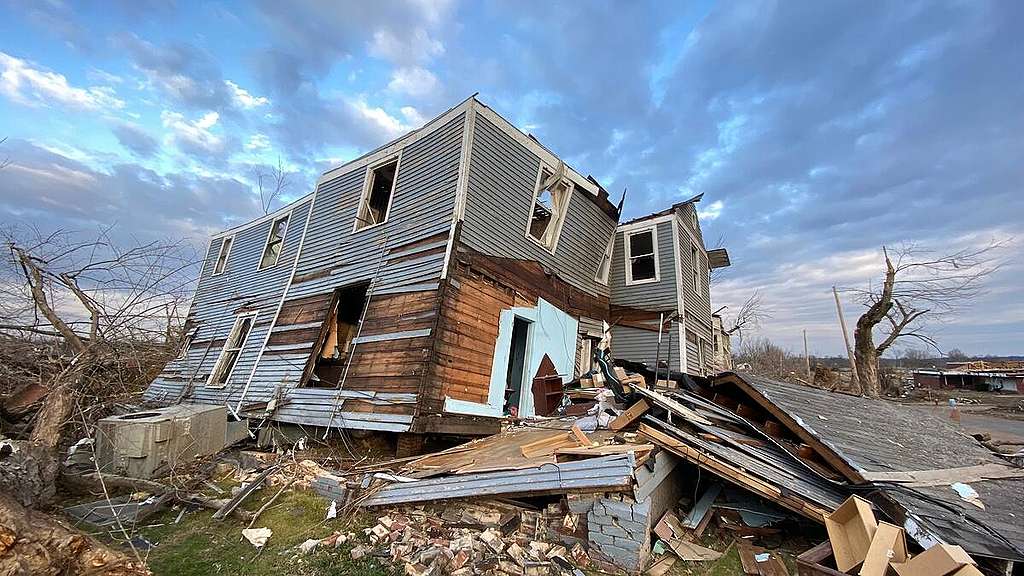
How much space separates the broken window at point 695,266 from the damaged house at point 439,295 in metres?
0.50

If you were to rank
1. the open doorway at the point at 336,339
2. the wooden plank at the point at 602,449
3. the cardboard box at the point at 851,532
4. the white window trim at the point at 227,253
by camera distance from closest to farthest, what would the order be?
the cardboard box at the point at 851,532
the wooden plank at the point at 602,449
the open doorway at the point at 336,339
the white window trim at the point at 227,253

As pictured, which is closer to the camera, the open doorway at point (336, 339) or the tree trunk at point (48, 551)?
the tree trunk at point (48, 551)

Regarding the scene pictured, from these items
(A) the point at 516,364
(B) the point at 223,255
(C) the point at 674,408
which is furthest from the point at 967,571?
(B) the point at 223,255

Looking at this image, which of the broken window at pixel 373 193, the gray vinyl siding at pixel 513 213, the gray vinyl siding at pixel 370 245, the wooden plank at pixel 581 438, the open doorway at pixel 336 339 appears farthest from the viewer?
the broken window at pixel 373 193

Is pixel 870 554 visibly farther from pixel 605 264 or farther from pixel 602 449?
pixel 605 264

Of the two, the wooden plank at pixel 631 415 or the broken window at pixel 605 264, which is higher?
the broken window at pixel 605 264

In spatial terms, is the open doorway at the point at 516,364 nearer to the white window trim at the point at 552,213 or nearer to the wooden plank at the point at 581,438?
the white window trim at the point at 552,213

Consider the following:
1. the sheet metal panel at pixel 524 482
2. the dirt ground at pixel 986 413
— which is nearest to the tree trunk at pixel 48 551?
the sheet metal panel at pixel 524 482

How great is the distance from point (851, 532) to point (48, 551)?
20.6 feet

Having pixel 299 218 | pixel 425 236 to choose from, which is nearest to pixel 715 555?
pixel 425 236

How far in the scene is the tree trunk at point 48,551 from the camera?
2.53 m

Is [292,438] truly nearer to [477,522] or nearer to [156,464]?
[156,464]

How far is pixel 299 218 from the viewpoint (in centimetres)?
1352

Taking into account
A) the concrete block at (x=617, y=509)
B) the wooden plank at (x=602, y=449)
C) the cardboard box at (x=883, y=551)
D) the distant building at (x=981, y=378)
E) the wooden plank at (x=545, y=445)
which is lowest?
the concrete block at (x=617, y=509)
